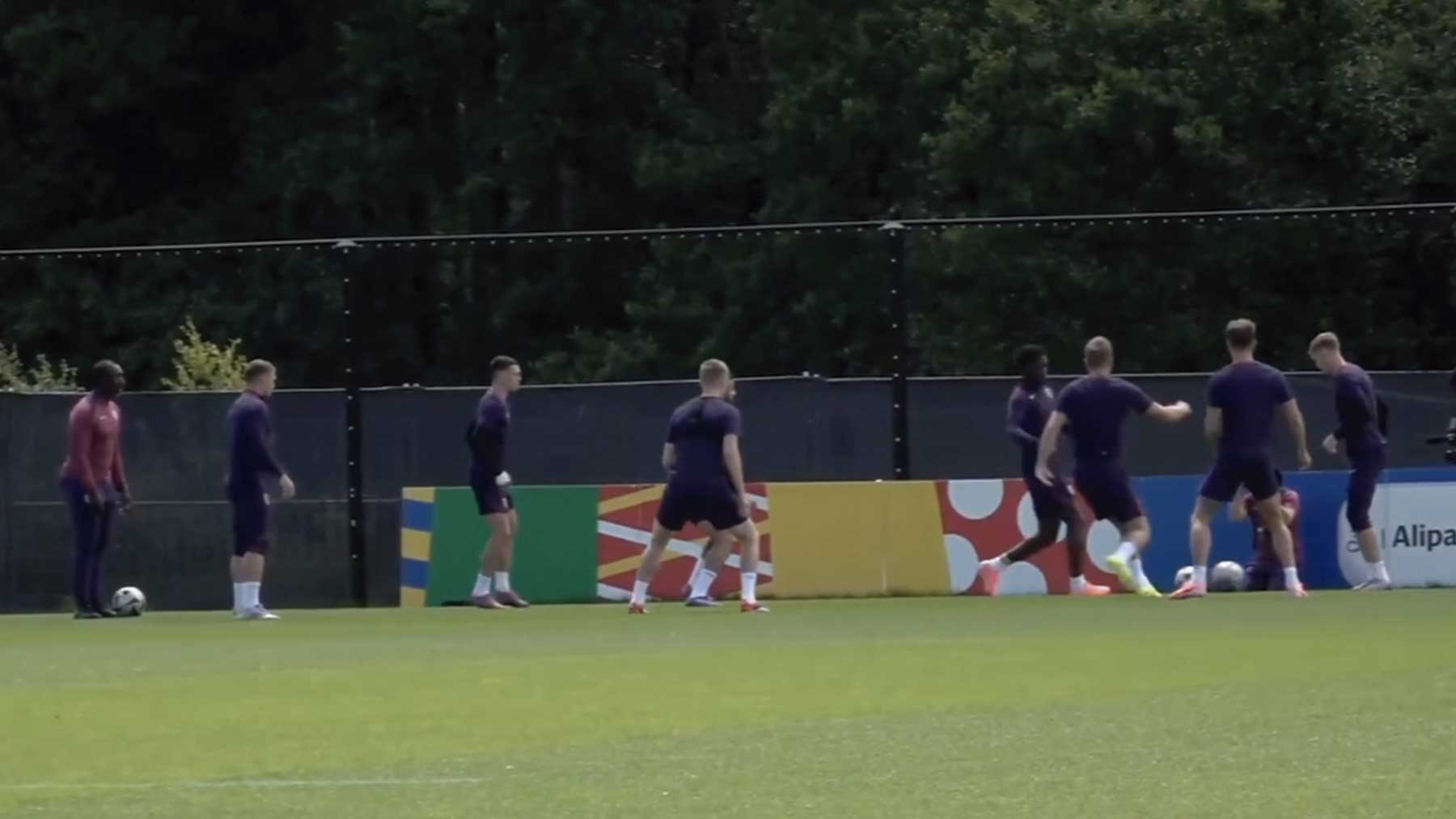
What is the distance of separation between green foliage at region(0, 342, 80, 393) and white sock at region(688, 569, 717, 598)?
819cm

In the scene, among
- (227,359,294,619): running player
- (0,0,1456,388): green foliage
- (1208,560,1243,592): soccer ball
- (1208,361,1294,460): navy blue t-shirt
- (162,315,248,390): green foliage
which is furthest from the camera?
(162,315,248,390): green foliage

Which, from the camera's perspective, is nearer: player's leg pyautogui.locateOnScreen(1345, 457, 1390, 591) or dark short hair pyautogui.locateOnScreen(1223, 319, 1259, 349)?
dark short hair pyautogui.locateOnScreen(1223, 319, 1259, 349)

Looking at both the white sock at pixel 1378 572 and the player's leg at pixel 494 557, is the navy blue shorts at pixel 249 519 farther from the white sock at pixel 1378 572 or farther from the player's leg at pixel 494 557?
the white sock at pixel 1378 572

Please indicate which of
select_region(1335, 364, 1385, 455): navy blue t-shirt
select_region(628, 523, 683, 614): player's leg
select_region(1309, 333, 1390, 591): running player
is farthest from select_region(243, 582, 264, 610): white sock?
select_region(1335, 364, 1385, 455): navy blue t-shirt

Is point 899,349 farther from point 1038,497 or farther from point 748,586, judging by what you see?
point 748,586

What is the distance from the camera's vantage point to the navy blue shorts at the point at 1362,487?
2162 centimetres

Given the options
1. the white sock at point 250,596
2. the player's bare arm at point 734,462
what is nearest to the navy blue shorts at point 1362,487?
the player's bare arm at point 734,462

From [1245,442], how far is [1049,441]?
1.62 meters

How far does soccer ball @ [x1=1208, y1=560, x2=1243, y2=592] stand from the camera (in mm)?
22641

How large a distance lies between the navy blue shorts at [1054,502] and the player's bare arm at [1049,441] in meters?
0.37

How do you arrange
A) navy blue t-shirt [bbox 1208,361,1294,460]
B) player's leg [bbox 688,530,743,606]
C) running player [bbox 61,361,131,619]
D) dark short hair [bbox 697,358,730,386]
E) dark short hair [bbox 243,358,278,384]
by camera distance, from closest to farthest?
navy blue t-shirt [bbox 1208,361,1294,460] < dark short hair [bbox 697,358,730,386] < player's leg [bbox 688,530,743,606] < dark short hair [bbox 243,358,278,384] < running player [bbox 61,361,131,619]

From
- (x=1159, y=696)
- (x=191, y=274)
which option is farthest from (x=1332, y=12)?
(x=1159, y=696)

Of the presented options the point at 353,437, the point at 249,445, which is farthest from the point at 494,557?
the point at 353,437

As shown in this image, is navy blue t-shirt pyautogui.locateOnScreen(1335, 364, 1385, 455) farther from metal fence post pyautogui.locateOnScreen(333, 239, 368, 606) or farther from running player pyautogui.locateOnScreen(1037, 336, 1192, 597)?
metal fence post pyautogui.locateOnScreen(333, 239, 368, 606)
